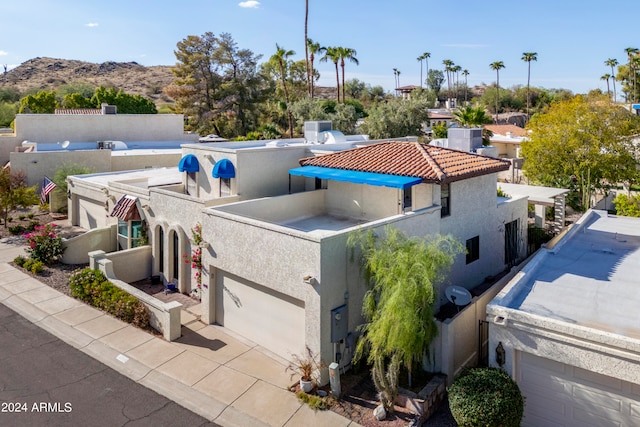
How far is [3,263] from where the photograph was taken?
81.8 feet

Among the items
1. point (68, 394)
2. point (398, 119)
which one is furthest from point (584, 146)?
point (68, 394)

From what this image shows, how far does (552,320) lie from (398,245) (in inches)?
177

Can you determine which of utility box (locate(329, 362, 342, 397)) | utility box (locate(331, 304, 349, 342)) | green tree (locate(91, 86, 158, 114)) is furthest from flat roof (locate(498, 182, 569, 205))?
green tree (locate(91, 86, 158, 114))

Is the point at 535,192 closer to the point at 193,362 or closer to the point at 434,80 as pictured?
the point at 193,362

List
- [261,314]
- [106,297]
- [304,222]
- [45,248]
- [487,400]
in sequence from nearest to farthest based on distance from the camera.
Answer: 1. [487,400]
2. [261,314]
3. [106,297]
4. [304,222]
5. [45,248]

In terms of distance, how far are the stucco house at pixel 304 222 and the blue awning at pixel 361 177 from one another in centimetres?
5

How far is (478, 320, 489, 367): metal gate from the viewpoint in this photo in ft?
53.7

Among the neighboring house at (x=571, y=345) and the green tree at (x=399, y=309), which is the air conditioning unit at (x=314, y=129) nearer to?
the green tree at (x=399, y=309)

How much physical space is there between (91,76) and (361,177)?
151 m

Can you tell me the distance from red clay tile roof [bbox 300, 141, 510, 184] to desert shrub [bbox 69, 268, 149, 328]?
945cm

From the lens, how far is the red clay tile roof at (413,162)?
1823 cm

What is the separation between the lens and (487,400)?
11750 mm

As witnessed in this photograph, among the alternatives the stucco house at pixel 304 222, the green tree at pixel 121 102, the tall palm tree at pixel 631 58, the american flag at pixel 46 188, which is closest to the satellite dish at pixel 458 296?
the stucco house at pixel 304 222

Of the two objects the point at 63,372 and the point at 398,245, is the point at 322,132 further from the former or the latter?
the point at 63,372
